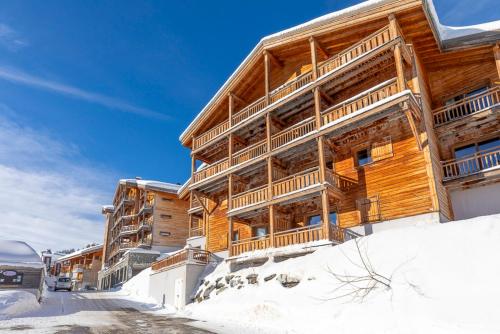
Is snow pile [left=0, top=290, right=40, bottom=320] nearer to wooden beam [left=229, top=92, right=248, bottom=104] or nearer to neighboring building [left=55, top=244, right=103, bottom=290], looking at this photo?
wooden beam [left=229, top=92, right=248, bottom=104]

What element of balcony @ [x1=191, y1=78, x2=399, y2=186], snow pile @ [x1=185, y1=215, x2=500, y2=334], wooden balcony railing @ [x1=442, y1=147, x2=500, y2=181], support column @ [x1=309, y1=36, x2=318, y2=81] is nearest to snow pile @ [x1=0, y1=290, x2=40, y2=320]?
snow pile @ [x1=185, y1=215, x2=500, y2=334]

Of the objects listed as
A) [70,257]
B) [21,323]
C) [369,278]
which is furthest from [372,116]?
[70,257]

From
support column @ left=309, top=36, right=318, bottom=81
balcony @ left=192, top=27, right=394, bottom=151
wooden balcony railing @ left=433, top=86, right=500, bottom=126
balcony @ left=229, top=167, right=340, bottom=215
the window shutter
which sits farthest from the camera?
support column @ left=309, top=36, right=318, bottom=81

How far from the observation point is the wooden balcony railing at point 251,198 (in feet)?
69.4

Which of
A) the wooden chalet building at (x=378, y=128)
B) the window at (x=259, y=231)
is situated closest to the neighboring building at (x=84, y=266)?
the window at (x=259, y=231)

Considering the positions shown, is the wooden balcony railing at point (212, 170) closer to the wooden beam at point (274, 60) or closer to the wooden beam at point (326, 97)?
the wooden beam at point (274, 60)

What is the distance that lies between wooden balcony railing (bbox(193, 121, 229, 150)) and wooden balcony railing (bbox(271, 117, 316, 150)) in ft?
17.2

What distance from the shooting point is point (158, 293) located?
26.0 meters

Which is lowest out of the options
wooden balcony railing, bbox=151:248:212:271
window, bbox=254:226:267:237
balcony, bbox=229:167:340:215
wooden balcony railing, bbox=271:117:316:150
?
wooden balcony railing, bbox=151:248:212:271

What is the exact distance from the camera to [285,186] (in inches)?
782

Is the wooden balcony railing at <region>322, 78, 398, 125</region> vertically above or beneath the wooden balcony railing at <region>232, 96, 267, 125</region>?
beneath

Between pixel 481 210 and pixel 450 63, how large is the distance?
832 centimetres

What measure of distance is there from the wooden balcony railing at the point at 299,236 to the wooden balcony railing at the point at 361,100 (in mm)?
5746

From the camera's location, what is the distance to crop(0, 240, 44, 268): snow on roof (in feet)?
70.1
